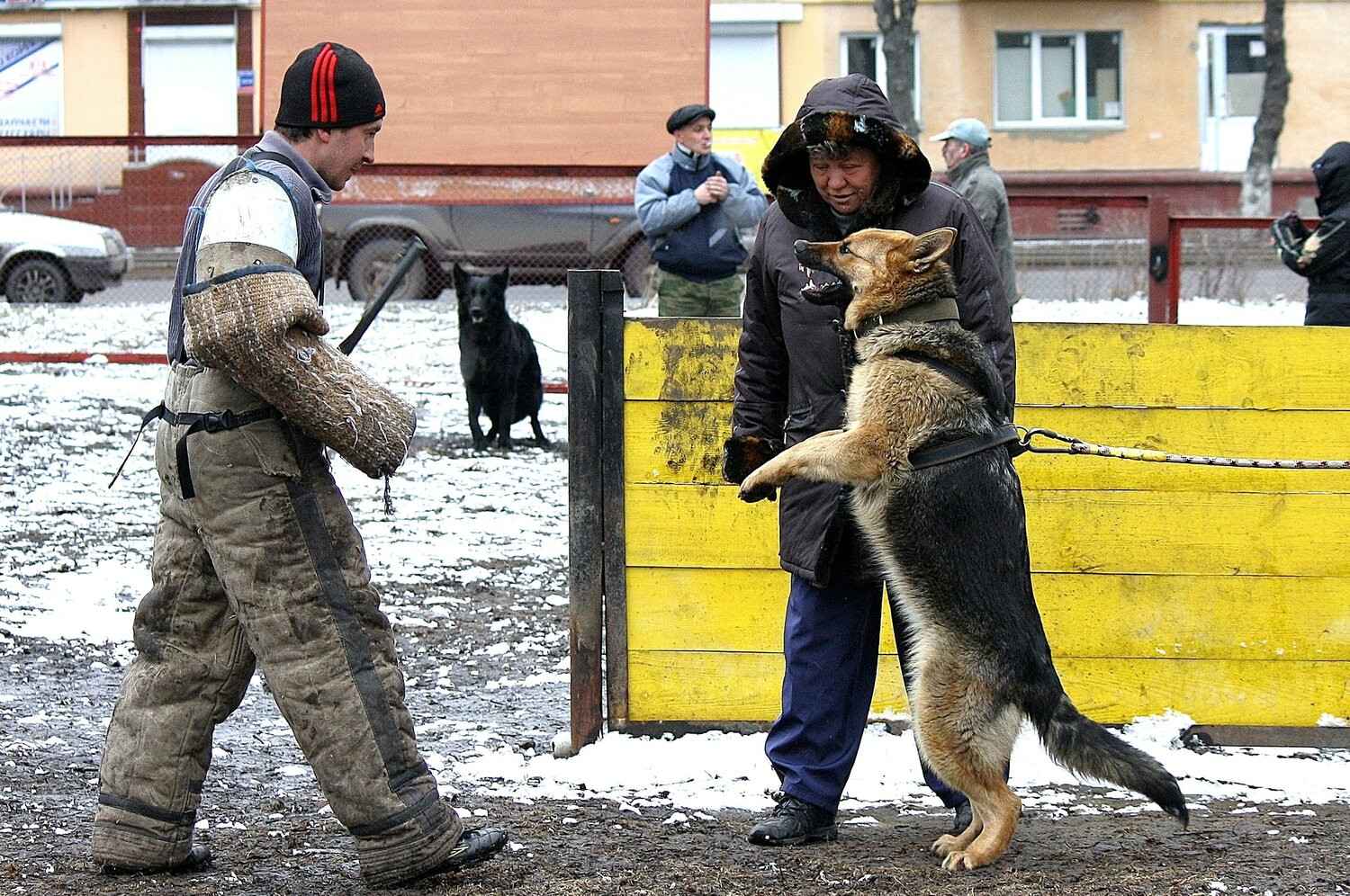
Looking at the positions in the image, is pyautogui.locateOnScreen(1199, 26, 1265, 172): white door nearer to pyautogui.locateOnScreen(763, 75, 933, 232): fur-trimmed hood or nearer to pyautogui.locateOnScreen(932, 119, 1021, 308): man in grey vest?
pyautogui.locateOnScreen(932, 119, 1021, 308): man in grey vest

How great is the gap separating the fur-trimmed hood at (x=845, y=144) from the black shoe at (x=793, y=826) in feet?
4.60

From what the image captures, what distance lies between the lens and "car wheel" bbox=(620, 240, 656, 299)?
12500 millimetres

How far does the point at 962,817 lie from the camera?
144 inches

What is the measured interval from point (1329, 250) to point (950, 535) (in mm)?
5146

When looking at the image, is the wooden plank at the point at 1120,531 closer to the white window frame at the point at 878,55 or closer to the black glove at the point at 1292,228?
the black glove at the point at 1292,228

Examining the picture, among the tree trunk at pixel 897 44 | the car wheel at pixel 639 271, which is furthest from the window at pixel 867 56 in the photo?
the car wheel at pixel 639 271

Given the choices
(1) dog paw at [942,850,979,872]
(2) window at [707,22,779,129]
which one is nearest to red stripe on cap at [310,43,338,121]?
(1) dog paw at [942,850,979,872]

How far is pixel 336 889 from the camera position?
3.26 meters

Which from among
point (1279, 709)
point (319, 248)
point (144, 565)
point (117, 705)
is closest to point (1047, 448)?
point (1279, 709)

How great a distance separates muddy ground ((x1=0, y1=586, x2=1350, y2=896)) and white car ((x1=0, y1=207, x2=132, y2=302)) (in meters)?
9.46

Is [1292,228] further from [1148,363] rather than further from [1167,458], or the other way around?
[1167,458]

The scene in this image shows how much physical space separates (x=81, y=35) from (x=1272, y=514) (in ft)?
85.7

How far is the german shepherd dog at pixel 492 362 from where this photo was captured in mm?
9203

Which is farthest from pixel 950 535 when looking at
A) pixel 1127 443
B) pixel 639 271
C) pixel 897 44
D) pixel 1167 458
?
pixel 897 44
